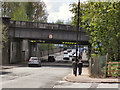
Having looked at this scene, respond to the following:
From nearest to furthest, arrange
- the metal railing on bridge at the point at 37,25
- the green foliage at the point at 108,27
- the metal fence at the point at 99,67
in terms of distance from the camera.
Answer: the metal fence at the point at 99,67 < the green foliage at the point at 108,27 < the metal railing on bridge at the point at 37,25

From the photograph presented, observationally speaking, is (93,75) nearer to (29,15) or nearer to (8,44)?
(8,44)

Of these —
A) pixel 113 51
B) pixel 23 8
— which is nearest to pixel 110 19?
pixel 113 51

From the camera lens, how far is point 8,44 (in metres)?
43.3

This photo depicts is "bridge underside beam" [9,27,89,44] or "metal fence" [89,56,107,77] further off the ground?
"bridge underside beam" [9,27,89,44]

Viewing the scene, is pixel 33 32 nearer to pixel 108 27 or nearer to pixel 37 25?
pixel 37 25

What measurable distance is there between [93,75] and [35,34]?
26.1 metres

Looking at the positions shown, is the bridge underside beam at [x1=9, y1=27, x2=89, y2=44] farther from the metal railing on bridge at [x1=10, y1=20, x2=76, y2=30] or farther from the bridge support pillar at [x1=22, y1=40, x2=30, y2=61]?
the bridge support pillar at [x1=22, y1=40, x2=30, y2=61]

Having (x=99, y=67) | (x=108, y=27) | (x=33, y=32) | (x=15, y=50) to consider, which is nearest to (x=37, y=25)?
(x=33, y=32)

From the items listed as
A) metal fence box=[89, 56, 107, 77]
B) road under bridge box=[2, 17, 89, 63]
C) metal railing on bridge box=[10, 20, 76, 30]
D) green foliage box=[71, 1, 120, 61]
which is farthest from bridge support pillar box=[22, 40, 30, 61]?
metal fence box=[89, 56, 107, 77]

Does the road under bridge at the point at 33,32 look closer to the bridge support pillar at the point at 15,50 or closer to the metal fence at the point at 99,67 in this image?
the bridge support pillar at the point at 15,50

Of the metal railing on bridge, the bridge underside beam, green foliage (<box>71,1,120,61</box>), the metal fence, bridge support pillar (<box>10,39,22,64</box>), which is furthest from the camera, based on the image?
bridge support pillar (<box>10,39,22,64</box>)

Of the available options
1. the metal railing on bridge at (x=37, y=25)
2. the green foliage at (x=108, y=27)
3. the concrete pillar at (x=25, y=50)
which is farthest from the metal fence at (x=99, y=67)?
the concrete pillar at (x=25, y=50)

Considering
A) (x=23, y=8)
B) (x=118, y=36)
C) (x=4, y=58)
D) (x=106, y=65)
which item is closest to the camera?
(x=106, y=65)

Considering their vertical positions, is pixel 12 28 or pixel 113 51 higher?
pixel 12 28
